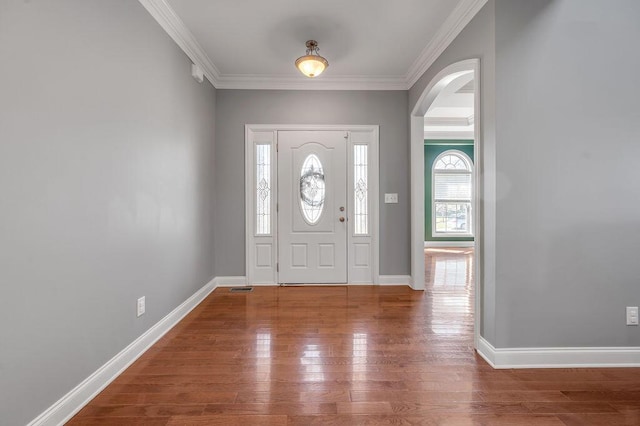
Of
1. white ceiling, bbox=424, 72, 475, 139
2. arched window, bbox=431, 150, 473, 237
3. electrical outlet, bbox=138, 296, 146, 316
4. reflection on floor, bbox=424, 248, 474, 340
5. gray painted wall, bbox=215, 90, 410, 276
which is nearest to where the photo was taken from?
electrical outlet, bbox=138, 296, 146, 316

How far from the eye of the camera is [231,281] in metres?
4.21

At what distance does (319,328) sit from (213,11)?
304 centimetres

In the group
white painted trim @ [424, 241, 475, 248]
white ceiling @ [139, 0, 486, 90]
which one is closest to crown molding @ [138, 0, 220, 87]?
white ceiling @ [139, 0, 486, 90]

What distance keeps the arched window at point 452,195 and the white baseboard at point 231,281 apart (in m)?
5.93

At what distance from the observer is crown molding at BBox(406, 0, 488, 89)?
98.3 inches

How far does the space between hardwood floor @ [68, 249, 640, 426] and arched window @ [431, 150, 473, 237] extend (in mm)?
5729

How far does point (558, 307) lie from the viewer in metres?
2.16

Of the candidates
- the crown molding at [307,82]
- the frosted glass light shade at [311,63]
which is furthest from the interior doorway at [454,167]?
the frosted glass light shade at [311,63]

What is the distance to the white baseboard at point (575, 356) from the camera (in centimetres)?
215

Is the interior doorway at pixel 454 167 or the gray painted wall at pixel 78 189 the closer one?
the gray painted wall at pixel 78 189

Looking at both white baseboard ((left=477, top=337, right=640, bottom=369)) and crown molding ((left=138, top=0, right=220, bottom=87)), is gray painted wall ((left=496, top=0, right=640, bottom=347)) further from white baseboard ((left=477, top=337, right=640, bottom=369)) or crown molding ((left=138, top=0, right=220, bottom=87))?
crown molding ((left=138, top=0, right=220, bottom=87))

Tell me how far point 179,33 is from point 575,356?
4283 millimetres

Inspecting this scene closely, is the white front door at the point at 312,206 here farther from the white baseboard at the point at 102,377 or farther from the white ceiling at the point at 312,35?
the white baseboard at the point at 102,377

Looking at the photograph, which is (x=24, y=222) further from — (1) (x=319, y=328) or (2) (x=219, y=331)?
(1) (x=319, y=328)
